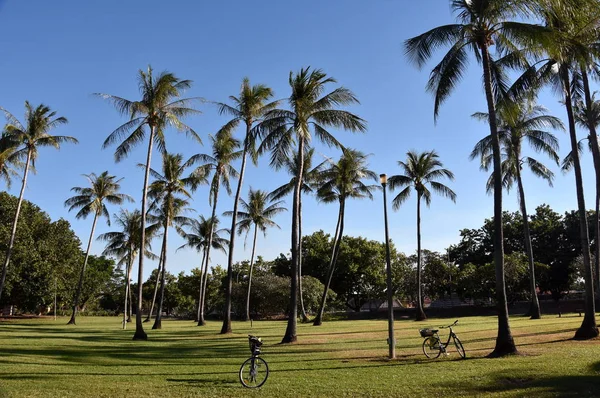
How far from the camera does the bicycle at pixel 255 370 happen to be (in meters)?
9.57

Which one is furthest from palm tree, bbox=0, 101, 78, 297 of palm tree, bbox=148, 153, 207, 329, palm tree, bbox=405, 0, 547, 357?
palm tree, bbox=405, 0, 547, 357

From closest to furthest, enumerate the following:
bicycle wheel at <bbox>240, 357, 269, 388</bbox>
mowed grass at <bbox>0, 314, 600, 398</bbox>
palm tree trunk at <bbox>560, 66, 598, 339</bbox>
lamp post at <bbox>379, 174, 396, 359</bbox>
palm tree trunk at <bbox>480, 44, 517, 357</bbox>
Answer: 1. mowed grass at <bbox>0, 314, 600, 398</bbox>
2. bicycle wheel at <bbox>240, 357, 269, 388</bbox>
3. palm tree trunk at <bbox>480, 44, 517, 357</bbox>
4. lamp post at <bbox>379, 174, 396, 359</bbox>
5. palm tree trunk at <bbox>560, 66, 598, 339</bbox>

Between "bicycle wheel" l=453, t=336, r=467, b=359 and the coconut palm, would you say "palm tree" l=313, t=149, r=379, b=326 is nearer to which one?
the coconut palm

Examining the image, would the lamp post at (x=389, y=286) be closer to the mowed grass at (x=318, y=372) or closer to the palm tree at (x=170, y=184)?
the mowed grass at (x=318, y=372)

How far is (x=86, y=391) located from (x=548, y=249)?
177 feet

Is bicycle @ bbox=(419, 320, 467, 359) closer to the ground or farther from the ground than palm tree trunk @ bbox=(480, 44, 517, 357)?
closer to the ground

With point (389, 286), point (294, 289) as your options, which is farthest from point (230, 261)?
point (389, 286)

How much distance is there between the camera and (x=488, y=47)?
14.6m

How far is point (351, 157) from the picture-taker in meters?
33.2

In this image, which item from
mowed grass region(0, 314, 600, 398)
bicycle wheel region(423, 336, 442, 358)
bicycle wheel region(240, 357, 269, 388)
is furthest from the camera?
bicycle wheel region(423, 336, 442, 358)

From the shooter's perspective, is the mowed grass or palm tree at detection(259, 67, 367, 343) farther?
palm tree at detection(259, 67, 367, 343)

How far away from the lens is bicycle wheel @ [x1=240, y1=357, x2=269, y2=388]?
9562 mm

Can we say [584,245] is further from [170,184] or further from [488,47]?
[170,184]

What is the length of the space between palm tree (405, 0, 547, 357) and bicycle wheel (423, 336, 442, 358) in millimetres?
1474
